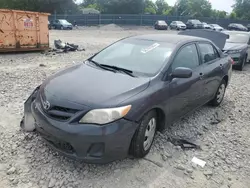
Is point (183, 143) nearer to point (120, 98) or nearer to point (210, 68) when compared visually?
point (120, 98)

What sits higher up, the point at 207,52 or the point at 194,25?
the point at 194,25

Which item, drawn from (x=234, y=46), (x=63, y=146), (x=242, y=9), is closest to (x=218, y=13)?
(x=242, y=9)

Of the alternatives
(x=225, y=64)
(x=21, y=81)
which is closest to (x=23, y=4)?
(x=21, y=81)

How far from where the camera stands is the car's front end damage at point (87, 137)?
2748mm

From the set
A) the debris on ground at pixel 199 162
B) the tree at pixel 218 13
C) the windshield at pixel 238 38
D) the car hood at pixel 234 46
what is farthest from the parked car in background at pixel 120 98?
the tree at pixel 218 13

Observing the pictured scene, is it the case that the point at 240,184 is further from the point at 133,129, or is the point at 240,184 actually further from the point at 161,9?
the point at 161,9

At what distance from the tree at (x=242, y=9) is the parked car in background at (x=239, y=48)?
197ft


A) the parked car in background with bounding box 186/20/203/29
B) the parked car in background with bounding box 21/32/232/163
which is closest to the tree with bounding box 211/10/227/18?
the parked car in background with bounding box 186/20/203/29

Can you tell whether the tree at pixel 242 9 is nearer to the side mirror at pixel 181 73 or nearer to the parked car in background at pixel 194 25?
the parked car in background at pixel 194 25

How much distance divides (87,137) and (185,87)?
75.1 inches

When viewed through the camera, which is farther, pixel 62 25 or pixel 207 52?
pixel 62 25

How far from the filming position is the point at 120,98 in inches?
117

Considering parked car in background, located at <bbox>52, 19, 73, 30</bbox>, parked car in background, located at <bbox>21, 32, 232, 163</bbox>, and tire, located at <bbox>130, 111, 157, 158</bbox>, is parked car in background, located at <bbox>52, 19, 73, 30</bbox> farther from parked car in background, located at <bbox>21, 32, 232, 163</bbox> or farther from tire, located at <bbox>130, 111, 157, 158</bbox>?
tire, located at <bbox>130, 111, 157, 158</bbox>

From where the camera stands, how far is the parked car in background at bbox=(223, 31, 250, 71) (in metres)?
9.71
